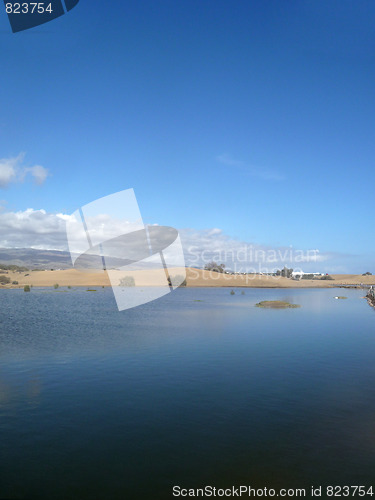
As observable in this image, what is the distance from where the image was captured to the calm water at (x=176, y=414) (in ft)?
44.4

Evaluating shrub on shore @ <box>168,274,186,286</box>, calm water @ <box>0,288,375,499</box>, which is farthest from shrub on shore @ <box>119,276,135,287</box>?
A: calm water @ <box>0,288,375,499</box>

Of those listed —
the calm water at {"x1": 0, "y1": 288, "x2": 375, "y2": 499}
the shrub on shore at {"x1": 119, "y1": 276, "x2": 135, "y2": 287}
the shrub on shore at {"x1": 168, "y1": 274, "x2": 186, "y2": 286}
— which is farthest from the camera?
the shrub on shore at {"x1": 168, "y1": 274, "x2": 186, "y2": 286}

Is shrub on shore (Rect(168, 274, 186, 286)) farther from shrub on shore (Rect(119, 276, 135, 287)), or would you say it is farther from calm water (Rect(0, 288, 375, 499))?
calm water (Rect(0, 288, 375, 499))

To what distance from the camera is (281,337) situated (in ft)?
140

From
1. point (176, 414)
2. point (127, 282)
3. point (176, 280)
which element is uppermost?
point (127, 282)

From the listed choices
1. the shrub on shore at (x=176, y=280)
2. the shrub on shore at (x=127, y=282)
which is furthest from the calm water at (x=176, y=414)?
the shrub on shore at (x=176, y=280)

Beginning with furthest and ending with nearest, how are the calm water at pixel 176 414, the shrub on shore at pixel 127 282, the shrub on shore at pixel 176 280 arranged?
the shrub on shore at pixel 176 280
the shrub on shore at pixel 127 282
the calm water at pixel 176 414

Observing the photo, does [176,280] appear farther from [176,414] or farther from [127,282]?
[176,414]

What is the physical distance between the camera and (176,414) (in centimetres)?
1928

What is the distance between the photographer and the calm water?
13547mm

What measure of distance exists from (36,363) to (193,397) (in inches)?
520

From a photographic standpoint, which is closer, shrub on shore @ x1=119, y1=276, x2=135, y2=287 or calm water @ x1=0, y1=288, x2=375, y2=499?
calm water @ x1=0, y1=288, x2=375, y2=499

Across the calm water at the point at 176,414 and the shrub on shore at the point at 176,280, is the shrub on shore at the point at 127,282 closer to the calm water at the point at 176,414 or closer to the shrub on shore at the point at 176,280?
the shrub on shore at the point at 176,280

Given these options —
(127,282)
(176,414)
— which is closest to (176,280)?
(127,282)
